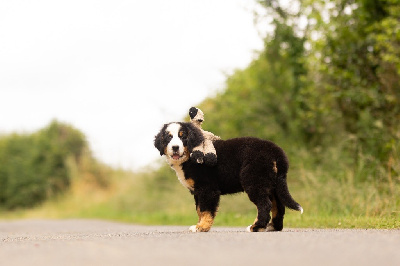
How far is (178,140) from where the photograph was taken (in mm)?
8367

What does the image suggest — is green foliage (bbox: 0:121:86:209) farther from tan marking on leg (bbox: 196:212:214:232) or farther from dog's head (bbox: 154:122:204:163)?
tan marking on leg (bbox: 196:212:214:232)

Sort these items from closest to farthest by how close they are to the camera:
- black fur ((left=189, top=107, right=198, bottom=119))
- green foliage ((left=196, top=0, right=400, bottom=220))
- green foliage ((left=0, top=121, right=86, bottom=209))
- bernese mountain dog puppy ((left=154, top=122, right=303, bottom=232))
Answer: bernese mountain dog puppy ((left=154, top=122, right=303, bottom=232)), black fur ((left=189, top=107, right=198, bottom=119)), green foliage ((left=196, top=0, right=400, bottom=220)), green foliage ((left=0, top=121, right=86, bottom=209))

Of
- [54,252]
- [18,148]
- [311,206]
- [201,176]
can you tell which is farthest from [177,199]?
[18,148]

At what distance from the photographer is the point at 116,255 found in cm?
530

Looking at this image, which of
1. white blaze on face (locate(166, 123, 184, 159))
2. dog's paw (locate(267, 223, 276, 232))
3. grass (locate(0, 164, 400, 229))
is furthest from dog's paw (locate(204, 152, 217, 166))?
grass (locate(0, 164, 400, 229))

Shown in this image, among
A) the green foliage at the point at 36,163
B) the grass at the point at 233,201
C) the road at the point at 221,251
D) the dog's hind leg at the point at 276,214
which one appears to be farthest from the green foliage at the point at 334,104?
the green foliage at the point at 36,163

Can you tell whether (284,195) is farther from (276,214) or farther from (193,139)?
(193,139)

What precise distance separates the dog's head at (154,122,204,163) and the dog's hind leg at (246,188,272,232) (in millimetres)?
1030

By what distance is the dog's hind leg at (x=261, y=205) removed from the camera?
7918mm

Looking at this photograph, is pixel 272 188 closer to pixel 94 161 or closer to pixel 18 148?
pixel 94 161

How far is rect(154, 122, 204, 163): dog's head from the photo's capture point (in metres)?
8.30

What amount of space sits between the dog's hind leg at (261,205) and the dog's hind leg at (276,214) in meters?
0.34

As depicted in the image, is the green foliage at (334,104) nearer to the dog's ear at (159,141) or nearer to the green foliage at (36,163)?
the dog's ear at (159,141)

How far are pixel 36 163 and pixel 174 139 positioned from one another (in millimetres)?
31968
